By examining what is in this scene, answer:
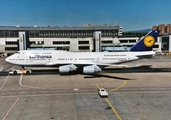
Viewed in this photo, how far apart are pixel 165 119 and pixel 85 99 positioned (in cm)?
961

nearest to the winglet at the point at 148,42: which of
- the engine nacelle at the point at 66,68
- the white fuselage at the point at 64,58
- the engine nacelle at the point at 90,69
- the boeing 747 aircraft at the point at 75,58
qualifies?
the boeing 747 aircraft at the point at 75,58

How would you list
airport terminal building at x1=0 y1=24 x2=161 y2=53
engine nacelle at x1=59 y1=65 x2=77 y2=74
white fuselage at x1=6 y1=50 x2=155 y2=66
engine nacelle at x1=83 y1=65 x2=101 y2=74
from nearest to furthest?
engine nacelle at x1=83 y1=65 x2=101 y2=74
engine nacelle at x1=59 y1=65 x2=77 y2=74
white fuselage at x1=6 y1=50 x2=155 y2=66
airport terminal building at x1=0 y1=24 x2=161 y2=53

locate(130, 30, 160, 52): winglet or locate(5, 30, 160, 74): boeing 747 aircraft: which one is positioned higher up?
locate(130, 30, 160, 52): winglet

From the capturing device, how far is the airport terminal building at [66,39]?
97312 millimetres

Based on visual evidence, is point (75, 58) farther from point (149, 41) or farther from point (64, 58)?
point (149, 41)

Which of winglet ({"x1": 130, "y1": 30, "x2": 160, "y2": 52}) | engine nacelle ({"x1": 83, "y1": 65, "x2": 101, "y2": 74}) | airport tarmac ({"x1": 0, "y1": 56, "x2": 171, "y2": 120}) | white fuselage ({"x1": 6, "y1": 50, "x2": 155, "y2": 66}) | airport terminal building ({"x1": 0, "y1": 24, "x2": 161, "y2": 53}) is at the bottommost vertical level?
airport tarmac ({"x1": 0, "y1": 56, "x2": 171, "y2": 120})

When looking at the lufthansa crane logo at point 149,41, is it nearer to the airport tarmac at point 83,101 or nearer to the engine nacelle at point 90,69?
the airport tarmac at point 83,101

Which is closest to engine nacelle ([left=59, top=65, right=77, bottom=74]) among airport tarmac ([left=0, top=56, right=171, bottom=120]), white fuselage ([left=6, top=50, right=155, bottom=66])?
white fuselage ([left=6, top=50, right=155, bottom=66])

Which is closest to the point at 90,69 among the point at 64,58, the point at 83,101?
the point at 64,58

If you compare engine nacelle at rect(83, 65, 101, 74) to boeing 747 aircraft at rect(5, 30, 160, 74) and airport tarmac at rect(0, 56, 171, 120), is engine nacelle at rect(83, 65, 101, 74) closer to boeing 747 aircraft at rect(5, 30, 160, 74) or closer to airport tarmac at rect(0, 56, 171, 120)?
boeing 747 aircraft at rect(5, 30, 160, 74)

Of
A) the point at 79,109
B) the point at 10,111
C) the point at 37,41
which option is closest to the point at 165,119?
the point at 79,109

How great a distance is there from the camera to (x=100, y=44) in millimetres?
97500

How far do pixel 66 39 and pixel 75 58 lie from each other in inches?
2437

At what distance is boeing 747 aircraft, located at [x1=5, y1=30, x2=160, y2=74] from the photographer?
40969mm
